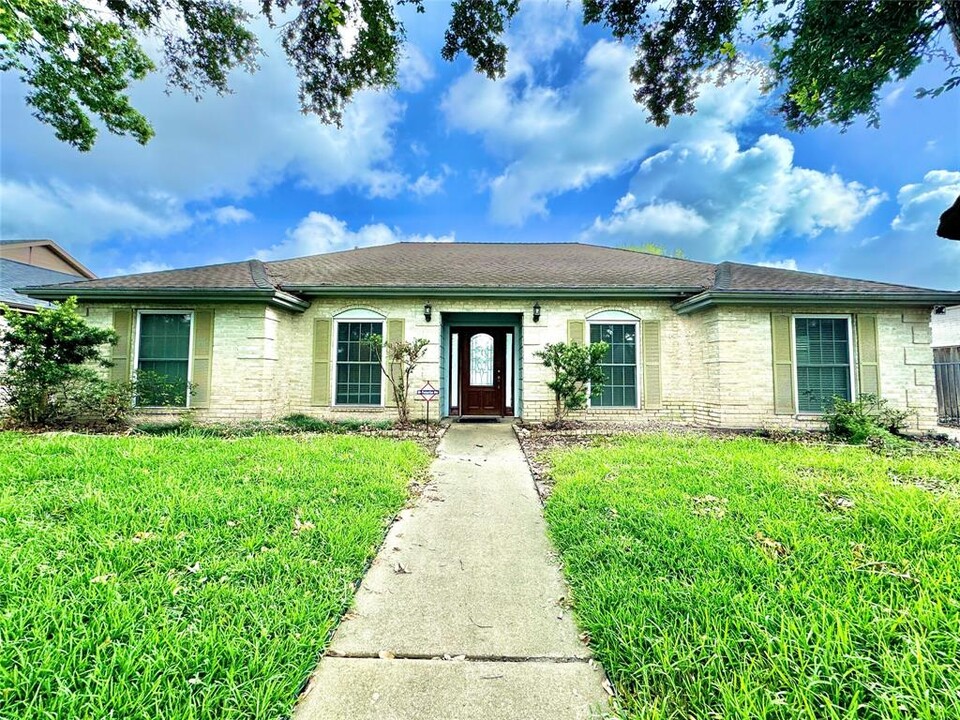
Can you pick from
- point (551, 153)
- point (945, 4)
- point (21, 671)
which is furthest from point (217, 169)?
point (945, 4)

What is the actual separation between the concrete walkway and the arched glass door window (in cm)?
735

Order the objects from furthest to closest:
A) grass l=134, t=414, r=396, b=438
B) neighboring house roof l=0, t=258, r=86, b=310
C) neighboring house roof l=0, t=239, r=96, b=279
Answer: neighboring house roof l=0, t=239, r=96, b=279 < neighboring house roof l=0, t=258, r=86, b=310 < grass l=134, t=414, r=396, b=438

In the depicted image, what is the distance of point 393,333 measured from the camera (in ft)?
29.1

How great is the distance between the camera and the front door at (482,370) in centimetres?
1080

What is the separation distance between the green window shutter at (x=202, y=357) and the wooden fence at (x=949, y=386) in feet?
54.5

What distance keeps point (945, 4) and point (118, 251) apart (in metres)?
38.5

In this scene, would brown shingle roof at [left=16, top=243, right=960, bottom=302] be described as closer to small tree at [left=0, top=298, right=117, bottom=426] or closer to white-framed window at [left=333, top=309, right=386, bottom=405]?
white-framed window at [left=333, top=309, right=386, bottom=405]

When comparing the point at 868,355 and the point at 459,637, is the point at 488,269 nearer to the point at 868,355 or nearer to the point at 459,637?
the point at 868,355

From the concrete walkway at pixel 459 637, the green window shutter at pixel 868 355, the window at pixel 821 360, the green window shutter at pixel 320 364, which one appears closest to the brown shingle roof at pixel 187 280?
the green window shutter at pixel 320 364

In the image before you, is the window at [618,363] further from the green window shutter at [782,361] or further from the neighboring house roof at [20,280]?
the neighboring house roof at [20,280]

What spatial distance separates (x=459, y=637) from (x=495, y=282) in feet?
25.2

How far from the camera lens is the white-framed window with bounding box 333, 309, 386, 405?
29.3 feet

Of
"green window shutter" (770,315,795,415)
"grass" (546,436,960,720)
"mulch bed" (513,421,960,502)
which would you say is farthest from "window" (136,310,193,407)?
"green window shutter" (770,315,795,415)

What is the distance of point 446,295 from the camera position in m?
8.68
